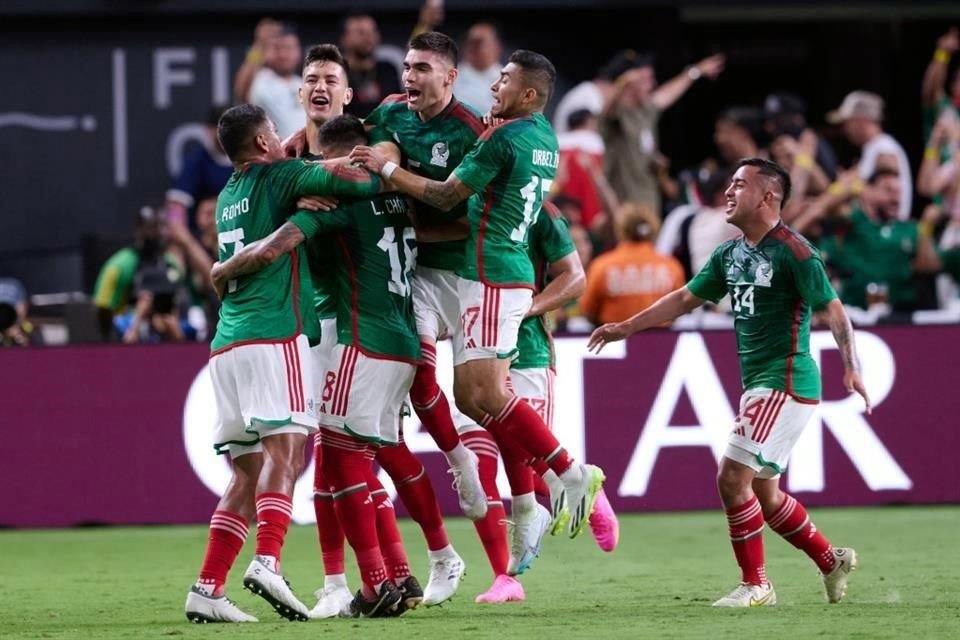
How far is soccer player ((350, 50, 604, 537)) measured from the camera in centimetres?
850

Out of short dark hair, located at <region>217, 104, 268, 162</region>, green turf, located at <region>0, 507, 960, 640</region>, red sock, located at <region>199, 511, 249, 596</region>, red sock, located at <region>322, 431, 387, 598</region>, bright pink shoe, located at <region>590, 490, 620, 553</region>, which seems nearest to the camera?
green turf, located at <region>0, 507, 960, 640</region>

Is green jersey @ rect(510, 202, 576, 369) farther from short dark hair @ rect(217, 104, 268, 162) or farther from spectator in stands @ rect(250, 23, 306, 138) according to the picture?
spectator in stands @ rect(250, 23, 306, 138)

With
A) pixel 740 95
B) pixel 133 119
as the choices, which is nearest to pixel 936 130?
pixel 740 95

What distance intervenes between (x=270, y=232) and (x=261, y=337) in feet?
1.51

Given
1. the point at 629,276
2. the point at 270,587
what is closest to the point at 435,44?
the point at 270,587

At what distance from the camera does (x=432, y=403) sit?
875 centimetres

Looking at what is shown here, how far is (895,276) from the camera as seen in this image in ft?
48.9

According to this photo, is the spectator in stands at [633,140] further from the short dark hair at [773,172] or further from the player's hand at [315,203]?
the player's hand at [315,203]

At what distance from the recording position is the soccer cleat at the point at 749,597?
8.39 metres

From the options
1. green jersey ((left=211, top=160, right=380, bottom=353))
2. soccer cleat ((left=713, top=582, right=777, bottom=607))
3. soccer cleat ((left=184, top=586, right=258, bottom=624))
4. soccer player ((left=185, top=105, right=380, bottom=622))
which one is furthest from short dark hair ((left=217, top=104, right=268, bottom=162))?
soccer cleat ((left=713, top=582, right=777, bottom=607))

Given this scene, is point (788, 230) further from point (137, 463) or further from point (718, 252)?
point (137, 463)

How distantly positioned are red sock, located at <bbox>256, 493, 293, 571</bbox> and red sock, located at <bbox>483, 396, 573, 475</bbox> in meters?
1.09

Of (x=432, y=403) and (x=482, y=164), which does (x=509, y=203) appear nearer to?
(x=482, y=164)

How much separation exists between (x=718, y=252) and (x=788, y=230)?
0.38 meters
